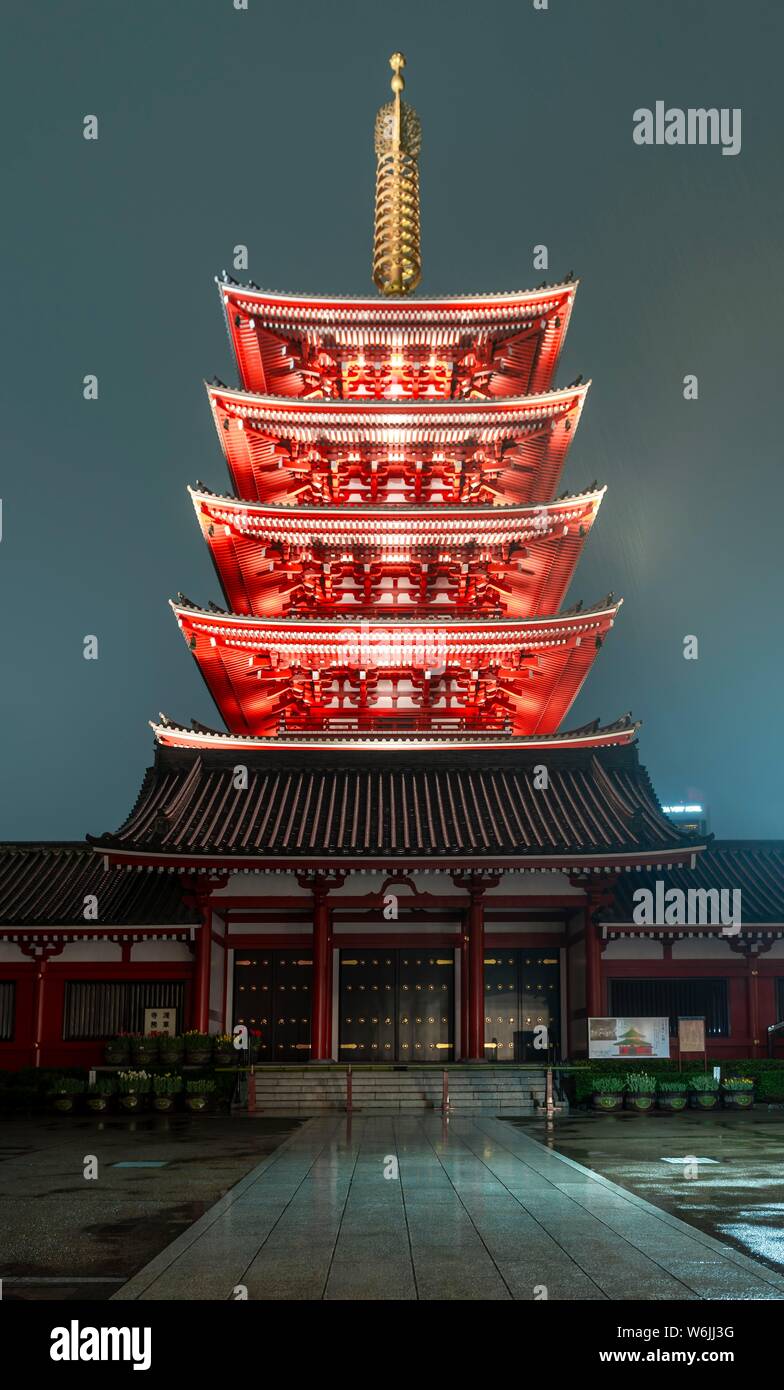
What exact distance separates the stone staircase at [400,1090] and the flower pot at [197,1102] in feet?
3.92

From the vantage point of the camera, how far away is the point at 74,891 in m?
33.7

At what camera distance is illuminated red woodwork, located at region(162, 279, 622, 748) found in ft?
121

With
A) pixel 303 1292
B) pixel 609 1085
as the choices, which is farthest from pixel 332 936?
pixel 303 1292

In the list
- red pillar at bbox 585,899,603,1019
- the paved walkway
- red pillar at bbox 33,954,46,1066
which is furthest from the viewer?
red pillar at bbox 33,954,46,1066

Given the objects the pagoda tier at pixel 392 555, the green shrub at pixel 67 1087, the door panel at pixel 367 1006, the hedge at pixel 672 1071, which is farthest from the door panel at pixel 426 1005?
the pagoda tier at pixel 392 555

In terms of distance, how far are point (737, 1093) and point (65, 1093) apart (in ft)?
52.8

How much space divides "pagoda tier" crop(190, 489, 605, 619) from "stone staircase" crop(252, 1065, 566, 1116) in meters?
14.4

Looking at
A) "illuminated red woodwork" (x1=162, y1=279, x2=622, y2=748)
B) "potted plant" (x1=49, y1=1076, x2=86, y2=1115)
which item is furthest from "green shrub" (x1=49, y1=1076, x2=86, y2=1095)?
"illuminated red woodwork" (x1=162, y1=279, x2=622, y2=748)

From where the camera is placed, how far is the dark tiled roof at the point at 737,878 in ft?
104

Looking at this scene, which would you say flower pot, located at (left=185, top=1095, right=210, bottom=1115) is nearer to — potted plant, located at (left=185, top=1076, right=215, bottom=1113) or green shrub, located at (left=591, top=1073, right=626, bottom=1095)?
potted plant, located at (left=185, top=1076, right=215, bottom=1113)

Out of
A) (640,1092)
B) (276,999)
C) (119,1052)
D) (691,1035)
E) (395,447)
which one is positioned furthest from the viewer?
(395,447)

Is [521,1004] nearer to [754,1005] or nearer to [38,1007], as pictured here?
[754,1005]

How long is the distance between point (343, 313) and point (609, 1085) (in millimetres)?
25149

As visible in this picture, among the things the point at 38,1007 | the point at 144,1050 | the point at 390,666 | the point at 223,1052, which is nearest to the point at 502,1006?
the point at 223,1052
